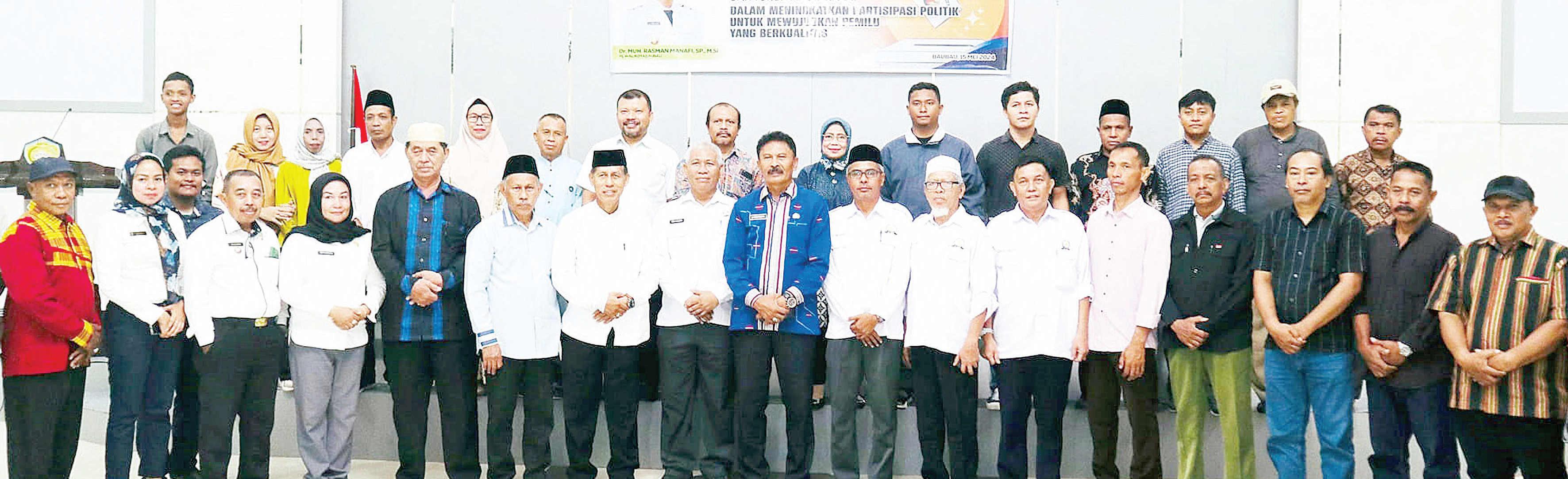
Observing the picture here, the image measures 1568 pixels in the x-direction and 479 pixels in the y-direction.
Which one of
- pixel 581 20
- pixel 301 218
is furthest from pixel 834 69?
pixel 301 218

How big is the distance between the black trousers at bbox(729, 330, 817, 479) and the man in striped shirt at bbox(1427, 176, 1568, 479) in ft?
7.82

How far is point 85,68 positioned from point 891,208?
545 centimetres

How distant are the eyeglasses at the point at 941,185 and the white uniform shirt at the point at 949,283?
4.7 inches

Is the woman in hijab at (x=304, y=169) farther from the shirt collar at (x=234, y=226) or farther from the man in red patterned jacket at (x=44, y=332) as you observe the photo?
the man in red patterned jacket at (x=44, y=332)

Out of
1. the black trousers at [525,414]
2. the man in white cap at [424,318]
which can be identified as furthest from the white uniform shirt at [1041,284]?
the man in white cap at [424,318]

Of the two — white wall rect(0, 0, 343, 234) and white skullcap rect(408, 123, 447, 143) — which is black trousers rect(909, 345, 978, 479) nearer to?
white skullcap rect(408, 123, 447, 143)

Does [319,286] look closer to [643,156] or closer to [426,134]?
[426,134]

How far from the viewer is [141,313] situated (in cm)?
444

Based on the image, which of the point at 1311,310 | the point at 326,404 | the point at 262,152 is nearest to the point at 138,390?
the point at 326,404

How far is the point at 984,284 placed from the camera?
15.3 ft

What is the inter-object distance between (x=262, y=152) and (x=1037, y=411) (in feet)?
13.3

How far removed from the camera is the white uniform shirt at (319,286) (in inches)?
183

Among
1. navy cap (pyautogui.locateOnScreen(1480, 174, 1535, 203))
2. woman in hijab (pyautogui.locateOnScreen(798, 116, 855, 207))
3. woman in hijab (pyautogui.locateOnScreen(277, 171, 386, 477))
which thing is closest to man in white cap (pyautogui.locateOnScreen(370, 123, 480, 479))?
woman in hijab (pyautogui.locateOnScreen(277, 171, 386, 477))

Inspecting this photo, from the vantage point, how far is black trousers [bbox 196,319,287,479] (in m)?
4.52
